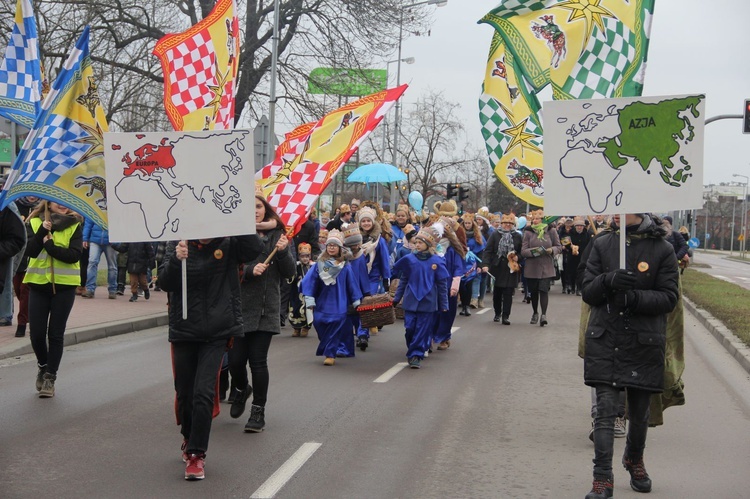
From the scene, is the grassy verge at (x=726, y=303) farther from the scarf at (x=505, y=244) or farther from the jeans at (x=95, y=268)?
the jeans at (x=95, y=268)

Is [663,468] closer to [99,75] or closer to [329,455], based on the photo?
[329,455]

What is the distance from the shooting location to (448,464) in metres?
6.80

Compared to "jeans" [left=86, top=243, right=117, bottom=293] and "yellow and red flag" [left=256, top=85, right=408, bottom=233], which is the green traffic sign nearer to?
"jeans" [left=86, top=243, right=117, bottom=293]

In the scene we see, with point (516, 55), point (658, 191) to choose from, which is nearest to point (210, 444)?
point (658, 191)

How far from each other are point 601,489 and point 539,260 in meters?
11.6

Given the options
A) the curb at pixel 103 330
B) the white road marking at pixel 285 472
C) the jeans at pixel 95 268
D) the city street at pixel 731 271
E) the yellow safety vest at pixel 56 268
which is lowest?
the city street at pixel 731 271

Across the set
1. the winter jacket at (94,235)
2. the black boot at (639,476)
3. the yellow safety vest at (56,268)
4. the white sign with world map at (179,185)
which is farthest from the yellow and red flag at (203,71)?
the winter jacket at (94,235)

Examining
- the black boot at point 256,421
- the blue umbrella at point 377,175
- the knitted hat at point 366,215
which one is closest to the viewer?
the black boot at point 256,421

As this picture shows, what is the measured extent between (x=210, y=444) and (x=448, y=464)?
5.78ft

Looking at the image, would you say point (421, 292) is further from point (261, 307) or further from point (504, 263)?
point (504, 263)

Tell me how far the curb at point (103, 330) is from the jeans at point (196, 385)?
5.54 meters

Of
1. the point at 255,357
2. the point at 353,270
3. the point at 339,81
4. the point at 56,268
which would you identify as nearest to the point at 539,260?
the point at 353,270

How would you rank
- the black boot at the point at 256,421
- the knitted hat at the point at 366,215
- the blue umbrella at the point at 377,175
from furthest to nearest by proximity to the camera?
the blue umbrella at the point at 377,175
the knitted hat at the point at 366,215
the black boot at the point at 256,421

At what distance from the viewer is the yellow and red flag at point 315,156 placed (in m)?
8.50
